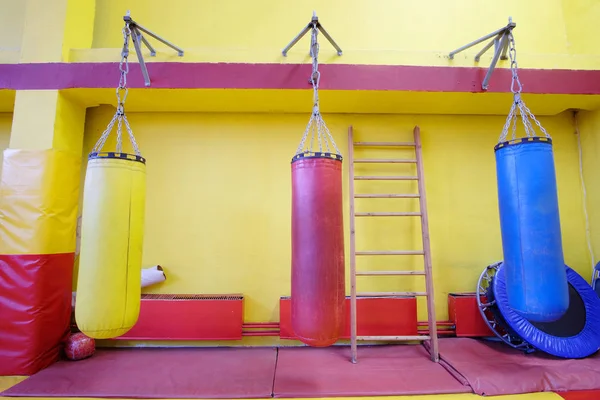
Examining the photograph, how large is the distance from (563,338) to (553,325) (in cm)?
13

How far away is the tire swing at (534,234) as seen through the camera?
151 centimetres

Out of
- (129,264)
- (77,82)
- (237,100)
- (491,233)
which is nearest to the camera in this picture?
(129,264)

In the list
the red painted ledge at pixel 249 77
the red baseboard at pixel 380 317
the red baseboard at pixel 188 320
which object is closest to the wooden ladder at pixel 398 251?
the red baseboard at pixel 380 317

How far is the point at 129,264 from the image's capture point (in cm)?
155

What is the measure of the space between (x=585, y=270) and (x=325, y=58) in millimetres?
3125

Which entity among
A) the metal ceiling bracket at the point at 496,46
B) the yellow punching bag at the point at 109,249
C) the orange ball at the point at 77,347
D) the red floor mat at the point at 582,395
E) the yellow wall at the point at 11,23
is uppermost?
the yellow wall at the point at 11,23

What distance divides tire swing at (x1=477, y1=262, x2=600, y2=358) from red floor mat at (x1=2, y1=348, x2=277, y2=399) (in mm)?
1891

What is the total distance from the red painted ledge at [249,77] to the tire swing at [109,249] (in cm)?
114

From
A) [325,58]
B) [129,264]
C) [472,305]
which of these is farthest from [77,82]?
[472,305]

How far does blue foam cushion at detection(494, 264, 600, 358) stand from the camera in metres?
2.36

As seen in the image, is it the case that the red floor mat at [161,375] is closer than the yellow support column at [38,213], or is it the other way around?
the red floor mat at [161,375]

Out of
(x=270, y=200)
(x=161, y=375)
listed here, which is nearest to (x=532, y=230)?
(x=270, y=200)

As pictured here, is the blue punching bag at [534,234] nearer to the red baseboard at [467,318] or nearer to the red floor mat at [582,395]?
the red floor mat at [582,395]

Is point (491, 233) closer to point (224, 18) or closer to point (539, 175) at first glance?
point (539, 175)
